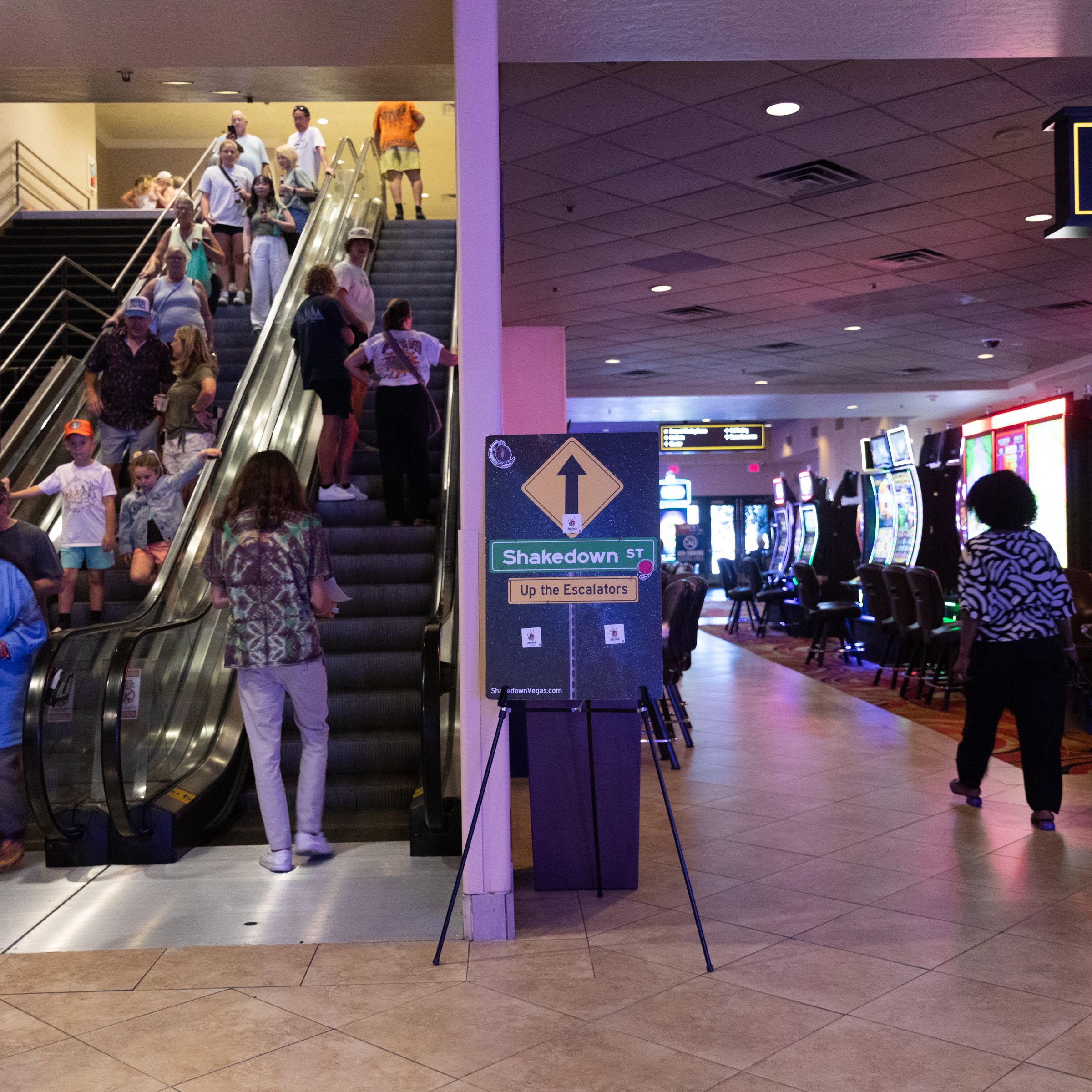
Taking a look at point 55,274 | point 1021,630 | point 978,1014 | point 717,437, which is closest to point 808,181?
point 1021,630

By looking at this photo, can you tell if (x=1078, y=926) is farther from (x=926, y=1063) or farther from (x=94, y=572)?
(x=94, y=572)

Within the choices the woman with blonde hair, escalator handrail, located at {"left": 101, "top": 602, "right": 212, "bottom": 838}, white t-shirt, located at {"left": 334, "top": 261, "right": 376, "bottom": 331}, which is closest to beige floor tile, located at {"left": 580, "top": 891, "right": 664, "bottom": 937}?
escalator handrail, located at {"left": 101, "top": 602, "right": 212, "bottom": 838}

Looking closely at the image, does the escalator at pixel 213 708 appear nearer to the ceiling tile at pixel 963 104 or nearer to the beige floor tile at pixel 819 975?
the beige floor tile at pixel 819 975

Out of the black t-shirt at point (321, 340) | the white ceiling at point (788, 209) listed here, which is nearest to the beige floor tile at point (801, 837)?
the white ceiling at point (788, 209)

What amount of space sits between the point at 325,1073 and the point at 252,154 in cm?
858

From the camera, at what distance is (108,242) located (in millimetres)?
11609

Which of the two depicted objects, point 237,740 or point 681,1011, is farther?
point 237,740

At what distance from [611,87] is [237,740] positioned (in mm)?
3556

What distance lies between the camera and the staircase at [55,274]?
9.19 m

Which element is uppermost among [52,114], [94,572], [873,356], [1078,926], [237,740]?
[52,114]

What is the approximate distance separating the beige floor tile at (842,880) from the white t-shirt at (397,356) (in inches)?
141

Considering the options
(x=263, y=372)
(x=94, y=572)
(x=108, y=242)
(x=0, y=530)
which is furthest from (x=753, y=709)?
(x=108, y=242)

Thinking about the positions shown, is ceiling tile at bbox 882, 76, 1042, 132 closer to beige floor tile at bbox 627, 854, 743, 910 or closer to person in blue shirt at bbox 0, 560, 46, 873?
person in blue shirt at bbox 0, 560, 46, 873

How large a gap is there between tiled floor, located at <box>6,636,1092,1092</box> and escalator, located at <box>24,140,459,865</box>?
88 centimetres
